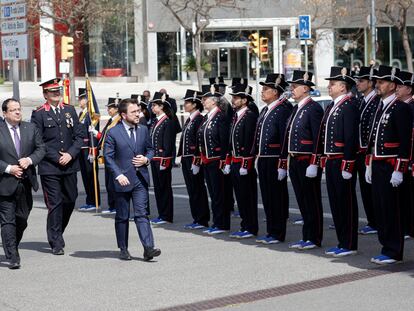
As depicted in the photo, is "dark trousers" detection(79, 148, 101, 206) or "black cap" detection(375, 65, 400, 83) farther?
"dark trousers" detection(79, 148, 101, 206)

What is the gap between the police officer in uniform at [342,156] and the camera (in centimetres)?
1099

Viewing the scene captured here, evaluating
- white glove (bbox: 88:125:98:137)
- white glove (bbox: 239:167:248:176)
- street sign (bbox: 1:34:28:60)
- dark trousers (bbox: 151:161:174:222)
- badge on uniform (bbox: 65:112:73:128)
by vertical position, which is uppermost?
street sign (bbox: 1:34:28:60)

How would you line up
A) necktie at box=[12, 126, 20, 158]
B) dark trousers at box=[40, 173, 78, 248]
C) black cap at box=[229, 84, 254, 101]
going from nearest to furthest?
necktie at box=[12, 126, 20, 158]
dark trousers at box=[40, 173, 78, 248]
black cap at box=[229, 84, 254, 101]

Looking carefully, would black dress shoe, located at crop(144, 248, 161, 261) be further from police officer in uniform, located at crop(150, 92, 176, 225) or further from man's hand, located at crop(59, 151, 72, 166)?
police officer in uniform, located at crop(150, 92, 176, 225)

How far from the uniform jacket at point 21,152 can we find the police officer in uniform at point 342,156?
3230 millimetres

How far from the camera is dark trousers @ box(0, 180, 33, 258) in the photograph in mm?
10797

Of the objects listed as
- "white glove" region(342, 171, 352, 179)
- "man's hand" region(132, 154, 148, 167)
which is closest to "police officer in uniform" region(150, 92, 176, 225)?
"man's hand" region(132, 154, 148, 167)

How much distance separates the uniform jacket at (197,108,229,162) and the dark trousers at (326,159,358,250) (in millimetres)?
2446

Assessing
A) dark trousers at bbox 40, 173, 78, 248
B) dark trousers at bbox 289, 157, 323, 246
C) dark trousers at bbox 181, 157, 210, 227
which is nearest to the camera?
dark trousers at bbox 289, 157, 323, 246

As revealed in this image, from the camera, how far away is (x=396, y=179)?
10219 millimetres

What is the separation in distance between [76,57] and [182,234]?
59.1 metres

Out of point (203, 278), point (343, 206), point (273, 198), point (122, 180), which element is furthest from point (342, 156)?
point (122, 180)

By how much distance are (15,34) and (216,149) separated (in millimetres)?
6491

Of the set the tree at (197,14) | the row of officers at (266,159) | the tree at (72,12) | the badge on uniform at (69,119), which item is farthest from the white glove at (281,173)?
the tree at (72,12)
